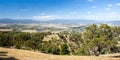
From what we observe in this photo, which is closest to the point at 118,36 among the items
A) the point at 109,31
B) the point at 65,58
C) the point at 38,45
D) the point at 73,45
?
the point at 109,31

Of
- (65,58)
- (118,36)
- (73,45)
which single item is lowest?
(73,45)

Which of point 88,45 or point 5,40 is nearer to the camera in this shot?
point 88,45

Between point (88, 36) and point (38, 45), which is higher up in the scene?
point (88, 36)

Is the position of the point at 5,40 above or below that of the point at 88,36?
below

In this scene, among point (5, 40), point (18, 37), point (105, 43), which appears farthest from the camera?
point (18, 37)

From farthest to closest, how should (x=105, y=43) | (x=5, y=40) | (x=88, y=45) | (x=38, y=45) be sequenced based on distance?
(x=5, y=40)
(x=38, y=45)
(x=88, y=45)
(x=105, y=43)

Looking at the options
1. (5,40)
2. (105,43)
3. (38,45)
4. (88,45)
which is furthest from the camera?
(5,40)

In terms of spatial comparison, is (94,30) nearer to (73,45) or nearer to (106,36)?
(106,36)

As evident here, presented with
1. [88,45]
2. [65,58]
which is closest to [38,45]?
[88,45]

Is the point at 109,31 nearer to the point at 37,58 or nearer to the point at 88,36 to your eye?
the point at 88,36
